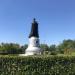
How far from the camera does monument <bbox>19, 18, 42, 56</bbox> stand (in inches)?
1083

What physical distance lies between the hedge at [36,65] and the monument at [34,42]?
6807mm

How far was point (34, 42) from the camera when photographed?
28266 millimetres

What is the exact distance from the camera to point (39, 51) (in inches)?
1085

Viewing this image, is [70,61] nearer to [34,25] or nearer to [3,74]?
[3,74]

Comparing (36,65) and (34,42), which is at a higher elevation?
(34,42)

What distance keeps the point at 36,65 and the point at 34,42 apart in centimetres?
849

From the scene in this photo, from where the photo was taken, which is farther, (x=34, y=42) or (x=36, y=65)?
(x=34, y=42)

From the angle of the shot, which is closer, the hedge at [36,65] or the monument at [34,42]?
the hedge at [36,65]

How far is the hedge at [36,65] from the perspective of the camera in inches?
774

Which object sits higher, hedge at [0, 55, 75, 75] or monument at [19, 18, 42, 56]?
monument at [19, 18, 42, 56]

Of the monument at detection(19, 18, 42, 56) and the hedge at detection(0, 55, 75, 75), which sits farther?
the monument at detection(19, 18, 42, 56)

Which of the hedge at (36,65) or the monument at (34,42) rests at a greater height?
the monument at (34,42)

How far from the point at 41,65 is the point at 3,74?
9.92ft

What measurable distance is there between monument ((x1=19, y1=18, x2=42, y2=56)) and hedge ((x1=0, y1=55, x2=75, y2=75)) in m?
6.81
